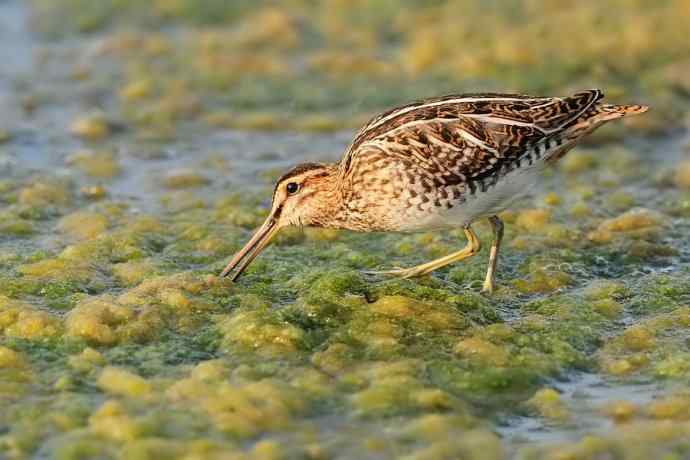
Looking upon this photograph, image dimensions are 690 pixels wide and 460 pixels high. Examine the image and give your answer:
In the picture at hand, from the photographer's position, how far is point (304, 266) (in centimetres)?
738

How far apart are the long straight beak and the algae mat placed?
0.43ft

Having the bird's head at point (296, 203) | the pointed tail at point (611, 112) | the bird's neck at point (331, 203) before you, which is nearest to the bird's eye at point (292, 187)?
the bird's head at point (296, 203)

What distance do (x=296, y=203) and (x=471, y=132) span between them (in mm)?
1123

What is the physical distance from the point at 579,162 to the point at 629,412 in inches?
152

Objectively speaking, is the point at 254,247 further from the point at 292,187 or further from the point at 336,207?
the point at 336,207

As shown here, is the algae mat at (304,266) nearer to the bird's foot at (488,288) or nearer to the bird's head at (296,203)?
the bird's foot at (488,288)

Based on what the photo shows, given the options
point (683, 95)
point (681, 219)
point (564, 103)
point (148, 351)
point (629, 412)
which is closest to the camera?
point (629, 412)

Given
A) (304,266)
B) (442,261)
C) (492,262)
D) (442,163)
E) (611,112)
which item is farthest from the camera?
(304,266)

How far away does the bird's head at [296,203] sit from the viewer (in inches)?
275

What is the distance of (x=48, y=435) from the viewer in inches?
212

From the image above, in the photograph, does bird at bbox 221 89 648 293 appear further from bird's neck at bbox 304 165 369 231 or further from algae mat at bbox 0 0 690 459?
algae mat at bbox 0 0 690 459

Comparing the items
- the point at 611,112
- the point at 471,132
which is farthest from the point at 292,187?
the point at 611,112

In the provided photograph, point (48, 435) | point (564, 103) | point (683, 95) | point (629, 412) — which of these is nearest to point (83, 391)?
point (48, 435)

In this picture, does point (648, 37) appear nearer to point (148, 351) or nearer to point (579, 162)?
point (579, 162)
